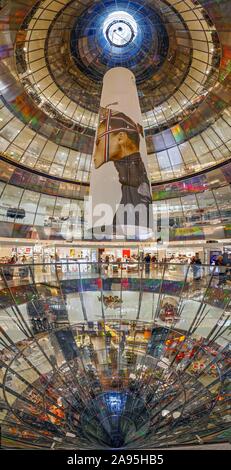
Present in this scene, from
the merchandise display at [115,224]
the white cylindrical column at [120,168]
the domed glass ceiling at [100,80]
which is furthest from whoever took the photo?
the domed glass ceiling at [100,80]

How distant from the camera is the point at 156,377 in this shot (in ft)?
41.8

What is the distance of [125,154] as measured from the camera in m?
18.1

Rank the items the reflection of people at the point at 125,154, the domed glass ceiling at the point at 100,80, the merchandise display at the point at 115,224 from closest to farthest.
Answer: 1. the merchandise display at the point at 115,224
2. the reflection of people at the point at 125,154
3. the domed glass ceiling at the point at 100,80

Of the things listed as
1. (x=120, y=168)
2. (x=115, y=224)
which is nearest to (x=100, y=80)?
(x=120, y=168)

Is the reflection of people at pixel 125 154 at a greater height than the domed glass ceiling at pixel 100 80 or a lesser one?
lesser

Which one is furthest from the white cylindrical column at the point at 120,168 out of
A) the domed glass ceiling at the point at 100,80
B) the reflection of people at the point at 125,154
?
the domed glass ceiling at the point at 100,80

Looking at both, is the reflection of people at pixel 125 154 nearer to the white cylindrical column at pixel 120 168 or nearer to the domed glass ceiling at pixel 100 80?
the white cylindrical column at pixel 120 168

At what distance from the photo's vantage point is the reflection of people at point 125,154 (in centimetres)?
1747

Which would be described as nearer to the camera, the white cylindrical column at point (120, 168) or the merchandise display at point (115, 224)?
the merchandise display at point (115, 224)

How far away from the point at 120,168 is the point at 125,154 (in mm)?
1279

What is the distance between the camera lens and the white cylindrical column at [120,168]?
17203 mm

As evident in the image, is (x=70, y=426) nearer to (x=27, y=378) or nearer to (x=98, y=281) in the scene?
(x=27, y=378)

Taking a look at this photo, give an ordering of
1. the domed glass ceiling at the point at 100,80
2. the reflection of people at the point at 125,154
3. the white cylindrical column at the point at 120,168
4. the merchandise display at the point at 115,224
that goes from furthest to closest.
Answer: the domed glass ceiling at the point at 100,80 → the reflection of people at the point at 125,154 → the white cylindrical column at the point at 120,168 → the merchandise display at the point at 115,224

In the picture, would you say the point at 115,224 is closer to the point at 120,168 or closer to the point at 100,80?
the point at 120,168
